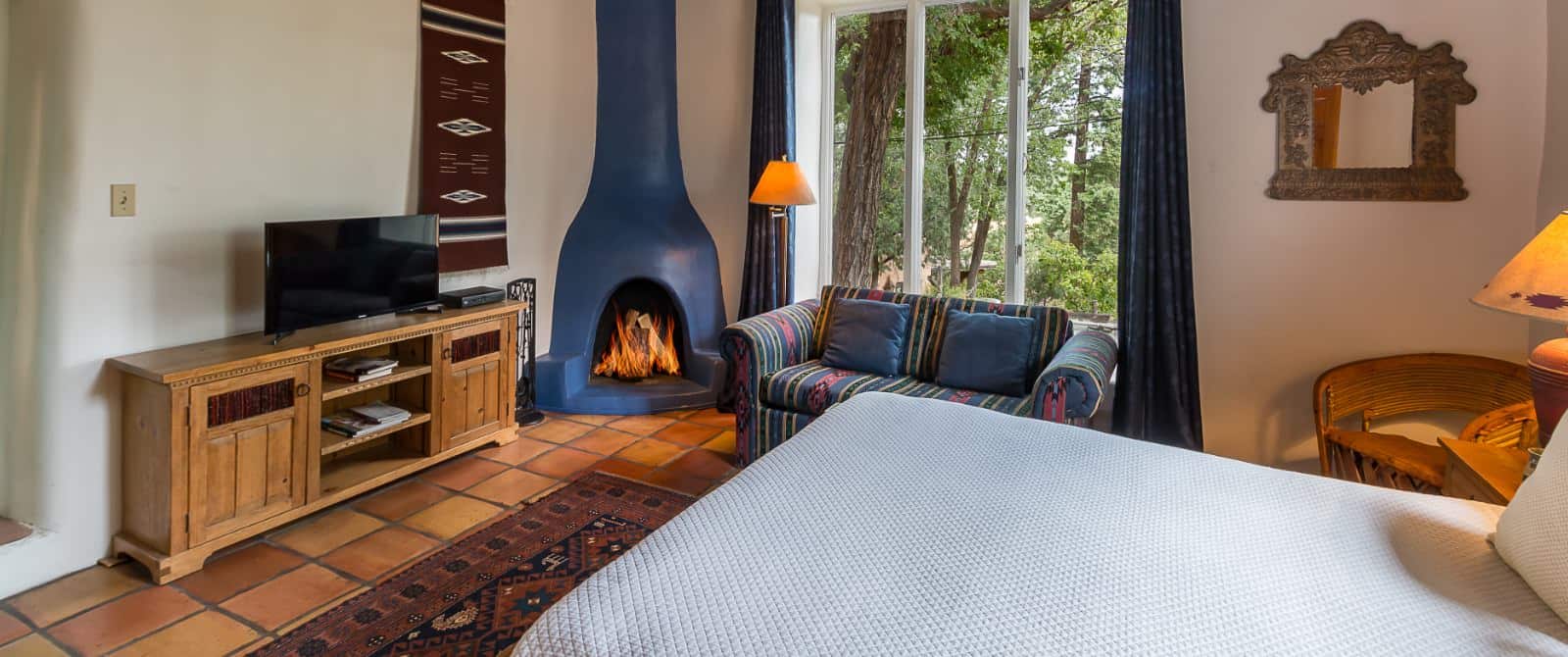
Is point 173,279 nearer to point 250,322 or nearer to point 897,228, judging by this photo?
point 250,322

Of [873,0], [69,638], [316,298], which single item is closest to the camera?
[69,638]

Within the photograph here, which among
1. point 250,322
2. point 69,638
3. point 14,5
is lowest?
point 69,638

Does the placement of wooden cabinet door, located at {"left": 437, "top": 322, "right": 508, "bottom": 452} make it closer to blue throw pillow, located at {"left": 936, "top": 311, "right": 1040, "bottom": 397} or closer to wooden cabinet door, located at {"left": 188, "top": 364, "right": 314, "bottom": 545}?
wooden cabinet door, located at {"left": 188, "top": 364, "right": 314, "bottom": 545}

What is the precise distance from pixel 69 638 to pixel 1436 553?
123 inches

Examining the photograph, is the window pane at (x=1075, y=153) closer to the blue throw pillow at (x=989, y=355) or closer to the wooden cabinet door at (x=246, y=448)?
the blue throw pillow at (x=989, y=355)

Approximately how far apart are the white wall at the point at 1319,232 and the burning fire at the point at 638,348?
9.06 ft

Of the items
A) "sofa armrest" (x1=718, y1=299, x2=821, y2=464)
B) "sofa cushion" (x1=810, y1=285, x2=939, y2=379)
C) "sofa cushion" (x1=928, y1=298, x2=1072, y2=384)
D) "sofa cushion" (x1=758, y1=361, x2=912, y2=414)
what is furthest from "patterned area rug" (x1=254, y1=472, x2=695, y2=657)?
"sofa cushion" (x1=928, y1=298, x2=1072, y2=384)

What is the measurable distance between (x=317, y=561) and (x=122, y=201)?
129 cm

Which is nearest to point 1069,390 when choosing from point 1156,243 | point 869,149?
point 1156,243

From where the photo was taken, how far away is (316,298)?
9.36 feet

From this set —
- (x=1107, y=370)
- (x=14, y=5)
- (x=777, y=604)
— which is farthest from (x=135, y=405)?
(x=1107, y=370)

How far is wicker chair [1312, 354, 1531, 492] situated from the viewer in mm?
2639

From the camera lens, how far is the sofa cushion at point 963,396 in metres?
3.07

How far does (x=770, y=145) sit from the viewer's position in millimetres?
4277
